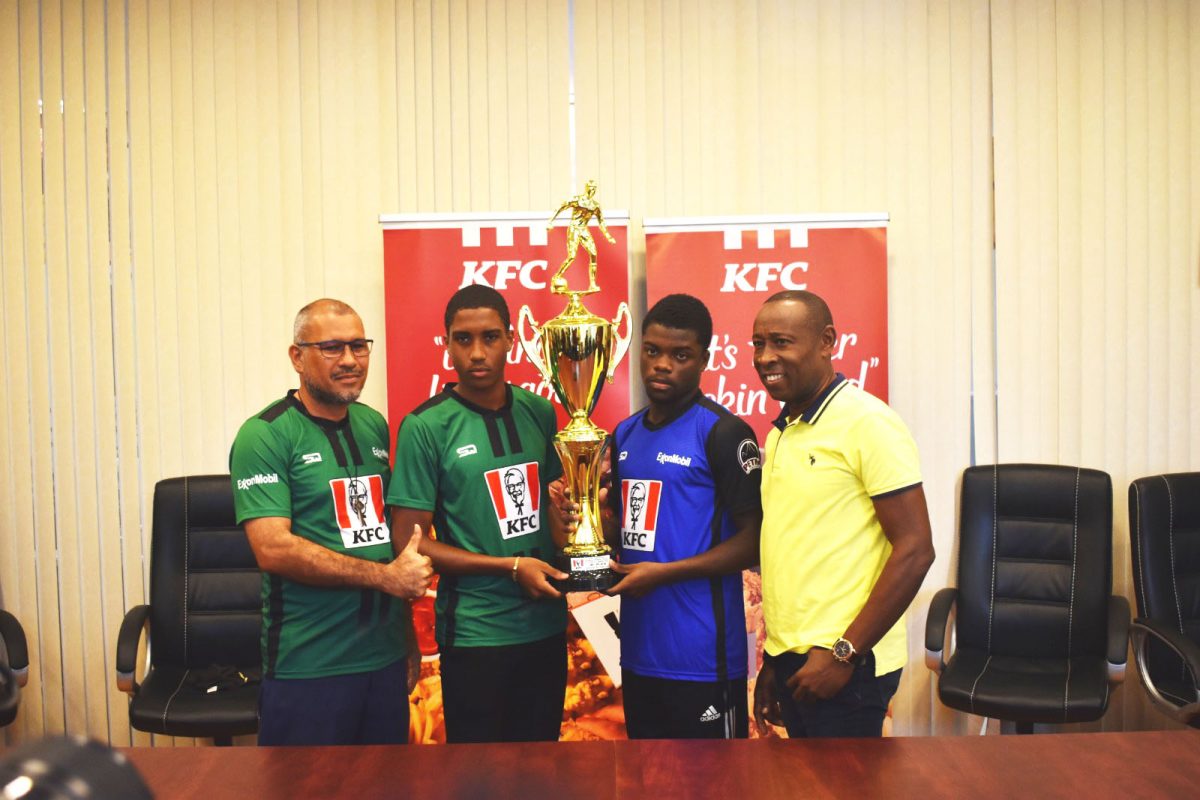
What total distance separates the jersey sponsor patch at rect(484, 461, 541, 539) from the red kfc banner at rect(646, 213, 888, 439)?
1044 millimetres

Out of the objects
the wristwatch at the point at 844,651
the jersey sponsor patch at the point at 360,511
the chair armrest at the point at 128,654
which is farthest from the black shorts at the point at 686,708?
the chair armrest at the point at 128,654

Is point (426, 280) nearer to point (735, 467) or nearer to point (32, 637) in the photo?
point (735, 467)

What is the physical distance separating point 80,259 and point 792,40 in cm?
273

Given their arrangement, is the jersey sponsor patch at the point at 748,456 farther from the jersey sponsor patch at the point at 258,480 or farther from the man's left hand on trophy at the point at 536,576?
the jersey sponsor patch at the point at 258,480

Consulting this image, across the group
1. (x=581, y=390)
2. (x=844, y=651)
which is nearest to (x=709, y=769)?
(x=844, y=651)

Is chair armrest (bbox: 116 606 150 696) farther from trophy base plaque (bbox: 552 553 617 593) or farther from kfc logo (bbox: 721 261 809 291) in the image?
kfc logo (bbox: 721 261 809 291)

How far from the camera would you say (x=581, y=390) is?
250 centimetres

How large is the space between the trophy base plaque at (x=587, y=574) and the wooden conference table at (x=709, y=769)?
0.69 m

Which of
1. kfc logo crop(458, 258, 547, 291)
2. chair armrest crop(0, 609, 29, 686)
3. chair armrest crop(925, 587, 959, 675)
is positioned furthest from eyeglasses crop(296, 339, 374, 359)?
chair armrest crop(925, 587, 959, 675)

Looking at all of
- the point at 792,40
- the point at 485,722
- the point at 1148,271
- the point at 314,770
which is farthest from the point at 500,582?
the point at 1148,271

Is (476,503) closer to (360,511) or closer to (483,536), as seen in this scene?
(483,536)

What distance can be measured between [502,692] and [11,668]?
1.69 m

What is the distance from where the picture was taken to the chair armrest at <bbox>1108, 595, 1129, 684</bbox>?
9.52 ft

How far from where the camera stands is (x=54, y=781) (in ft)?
2.15
